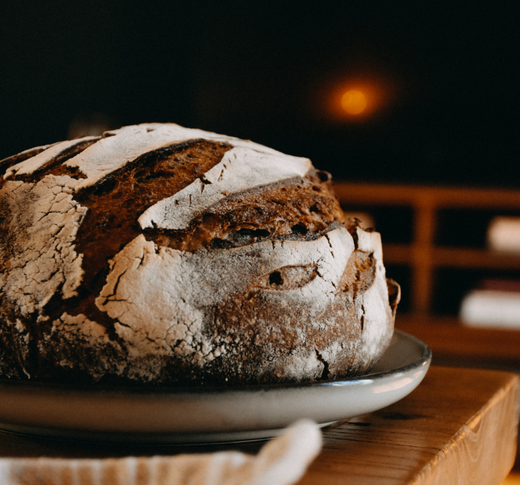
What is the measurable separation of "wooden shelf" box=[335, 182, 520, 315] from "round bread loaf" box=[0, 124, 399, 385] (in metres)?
2.46

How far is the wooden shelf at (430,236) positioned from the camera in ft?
9.78

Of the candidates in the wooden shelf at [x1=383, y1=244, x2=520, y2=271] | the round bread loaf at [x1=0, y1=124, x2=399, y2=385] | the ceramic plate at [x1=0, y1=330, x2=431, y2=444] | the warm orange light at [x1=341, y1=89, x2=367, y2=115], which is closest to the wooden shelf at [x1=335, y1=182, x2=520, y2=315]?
the wooden shelf at [x1=383, y1=244, x2=520, y2=271]

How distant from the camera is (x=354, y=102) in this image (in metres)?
3.57

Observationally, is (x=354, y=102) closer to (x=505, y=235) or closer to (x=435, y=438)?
(x=505, y=235)

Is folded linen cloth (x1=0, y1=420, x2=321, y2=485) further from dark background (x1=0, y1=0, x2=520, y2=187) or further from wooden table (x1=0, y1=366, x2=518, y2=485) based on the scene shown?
dark background (x1=0, y1=0, x2=520, y2=187)

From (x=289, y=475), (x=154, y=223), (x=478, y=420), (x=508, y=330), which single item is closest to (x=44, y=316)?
(x=154, y=223)

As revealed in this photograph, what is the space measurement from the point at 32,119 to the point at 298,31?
5.52ft

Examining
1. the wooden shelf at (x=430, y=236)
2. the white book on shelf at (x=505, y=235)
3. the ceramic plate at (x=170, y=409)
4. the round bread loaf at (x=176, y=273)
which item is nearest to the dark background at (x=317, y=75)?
the wooden shelf at (x=430, y=236)

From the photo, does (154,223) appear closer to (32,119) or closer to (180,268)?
(180,268)

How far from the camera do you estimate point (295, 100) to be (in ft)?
11.9

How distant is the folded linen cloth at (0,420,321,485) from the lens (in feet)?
0.99

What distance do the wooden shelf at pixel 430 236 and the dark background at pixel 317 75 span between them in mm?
223

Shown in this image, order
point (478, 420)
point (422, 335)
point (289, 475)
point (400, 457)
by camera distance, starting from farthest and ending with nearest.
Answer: point (422, 335)
point (478, 420)
point (400, 457)
point (289, 475)

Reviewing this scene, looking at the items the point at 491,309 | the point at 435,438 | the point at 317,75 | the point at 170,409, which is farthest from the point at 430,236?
the point at 170,409
